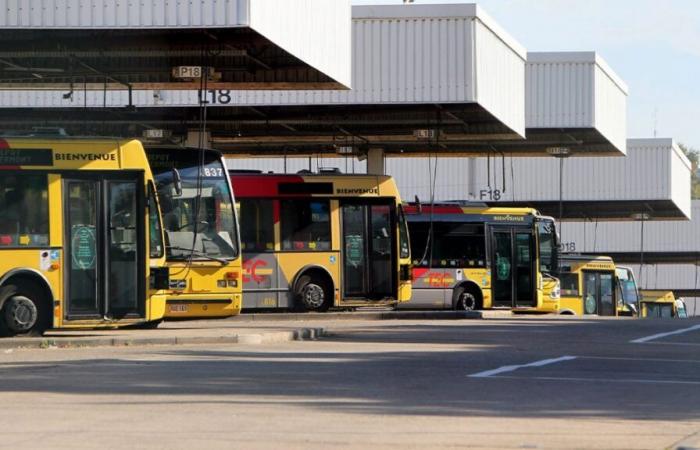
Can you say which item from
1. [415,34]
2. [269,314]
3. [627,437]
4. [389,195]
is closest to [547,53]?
[415,34]

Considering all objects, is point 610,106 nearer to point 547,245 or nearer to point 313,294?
point 547,245

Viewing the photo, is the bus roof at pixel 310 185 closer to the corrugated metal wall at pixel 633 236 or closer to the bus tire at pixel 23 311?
the bus tire at pixel 23 311

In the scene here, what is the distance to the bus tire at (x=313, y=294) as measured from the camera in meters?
31.8

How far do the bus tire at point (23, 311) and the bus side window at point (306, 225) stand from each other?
1091 centimetres

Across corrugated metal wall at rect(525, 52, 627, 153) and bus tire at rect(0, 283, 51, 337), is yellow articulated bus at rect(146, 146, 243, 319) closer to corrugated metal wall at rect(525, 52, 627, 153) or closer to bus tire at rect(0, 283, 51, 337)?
bus tire at rect(0, 283, 51, 337)

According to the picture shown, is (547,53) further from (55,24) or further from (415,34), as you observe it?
(55,24)

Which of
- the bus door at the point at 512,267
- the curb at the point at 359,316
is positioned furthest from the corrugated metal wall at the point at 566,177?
the curb at the point at 359,316

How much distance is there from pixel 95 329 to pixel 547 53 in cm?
2450

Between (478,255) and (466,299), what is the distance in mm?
1331

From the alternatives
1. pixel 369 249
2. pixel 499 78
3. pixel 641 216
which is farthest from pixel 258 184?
pixel 641 216

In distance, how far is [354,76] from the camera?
113 ft

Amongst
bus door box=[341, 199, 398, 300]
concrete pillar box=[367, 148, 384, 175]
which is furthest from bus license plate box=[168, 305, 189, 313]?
concrete pillar box=[367, 148, 384, 175]

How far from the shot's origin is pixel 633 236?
71.9 meters

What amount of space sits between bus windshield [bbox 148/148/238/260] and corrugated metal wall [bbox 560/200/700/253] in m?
47.6
